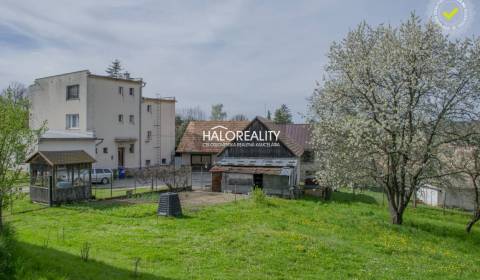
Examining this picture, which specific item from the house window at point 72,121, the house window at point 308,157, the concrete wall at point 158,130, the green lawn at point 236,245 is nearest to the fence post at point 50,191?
the green lawn at point 236,245

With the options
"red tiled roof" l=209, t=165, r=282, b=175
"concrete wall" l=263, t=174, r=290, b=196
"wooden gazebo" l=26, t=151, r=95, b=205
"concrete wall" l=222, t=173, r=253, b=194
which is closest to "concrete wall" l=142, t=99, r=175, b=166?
"red tiled roof" l=209, t=165, r=282, b=175

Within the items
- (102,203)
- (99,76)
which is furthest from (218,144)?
(102,203)

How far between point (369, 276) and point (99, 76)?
30251 mm

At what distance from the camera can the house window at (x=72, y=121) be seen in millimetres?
33916

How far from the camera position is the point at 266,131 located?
101 ft

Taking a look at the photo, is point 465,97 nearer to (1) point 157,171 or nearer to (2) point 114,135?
(1) point 157,171

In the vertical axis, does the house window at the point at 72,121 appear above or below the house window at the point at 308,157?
above

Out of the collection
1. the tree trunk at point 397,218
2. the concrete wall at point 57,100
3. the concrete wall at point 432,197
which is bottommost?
the concrete wall at point 432,197

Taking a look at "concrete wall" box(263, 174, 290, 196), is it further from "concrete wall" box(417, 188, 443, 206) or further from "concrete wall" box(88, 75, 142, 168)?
"concrete wall" box(88, 75, 142, 168)

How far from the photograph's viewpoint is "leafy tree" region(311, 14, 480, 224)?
54.5ft

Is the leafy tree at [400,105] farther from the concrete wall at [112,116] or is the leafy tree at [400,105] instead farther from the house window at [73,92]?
the house window at [73,92]

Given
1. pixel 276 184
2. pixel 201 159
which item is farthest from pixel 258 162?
pixel 201 159

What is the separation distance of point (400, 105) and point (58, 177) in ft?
61.4

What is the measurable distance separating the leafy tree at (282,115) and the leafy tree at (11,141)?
5766 cm
